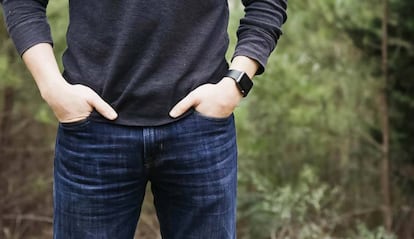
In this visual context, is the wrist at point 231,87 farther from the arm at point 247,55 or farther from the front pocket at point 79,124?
the front pocket at point 79,124

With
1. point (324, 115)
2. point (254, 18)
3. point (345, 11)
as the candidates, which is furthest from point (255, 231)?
point (254, 18)

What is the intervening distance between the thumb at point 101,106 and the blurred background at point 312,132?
2.31 metres

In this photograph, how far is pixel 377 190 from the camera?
489 centimetres

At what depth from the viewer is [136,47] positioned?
4.93 ft

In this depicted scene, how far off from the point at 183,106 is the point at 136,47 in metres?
0.17

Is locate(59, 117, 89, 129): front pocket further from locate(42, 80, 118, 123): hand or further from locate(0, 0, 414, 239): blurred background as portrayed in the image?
locate(0, 0, 414, 239): blurred background

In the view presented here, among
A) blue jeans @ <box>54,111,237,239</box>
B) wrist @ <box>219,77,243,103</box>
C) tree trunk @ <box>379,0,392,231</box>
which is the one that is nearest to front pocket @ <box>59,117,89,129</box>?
blue jeans @ <box>54,111,237,239</box>

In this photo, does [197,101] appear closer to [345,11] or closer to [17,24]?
[17,24]

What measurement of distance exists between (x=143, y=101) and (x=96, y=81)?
0.12 m

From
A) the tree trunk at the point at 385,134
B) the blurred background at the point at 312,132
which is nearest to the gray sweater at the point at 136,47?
the blurred background at the point at 312,132

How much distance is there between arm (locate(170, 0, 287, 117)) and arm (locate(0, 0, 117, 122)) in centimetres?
20

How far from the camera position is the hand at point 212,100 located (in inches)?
59.2

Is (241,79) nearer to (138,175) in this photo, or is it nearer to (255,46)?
(255,46)

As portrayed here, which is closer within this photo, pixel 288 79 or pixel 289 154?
pixel 288 79
